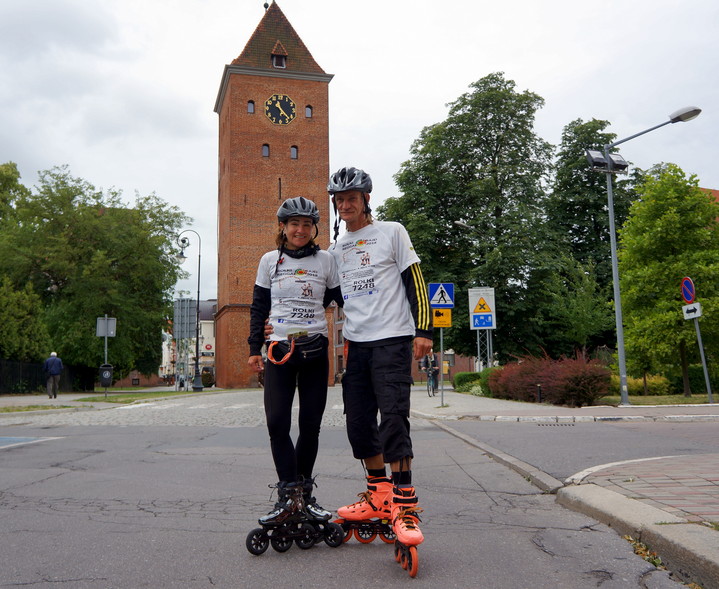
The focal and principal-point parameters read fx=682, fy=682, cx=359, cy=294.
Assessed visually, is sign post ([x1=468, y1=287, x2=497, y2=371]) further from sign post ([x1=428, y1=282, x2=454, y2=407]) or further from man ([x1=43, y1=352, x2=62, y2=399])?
man ([x1=43, y1=352, x2=62, y2=399])

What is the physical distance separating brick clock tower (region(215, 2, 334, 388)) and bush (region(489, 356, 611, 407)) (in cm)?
3207

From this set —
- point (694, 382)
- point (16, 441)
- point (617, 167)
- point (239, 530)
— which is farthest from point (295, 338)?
point (694, 382)

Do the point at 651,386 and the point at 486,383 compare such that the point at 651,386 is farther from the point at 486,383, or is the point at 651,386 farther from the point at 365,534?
the point at 365,534

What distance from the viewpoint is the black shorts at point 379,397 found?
361 cm

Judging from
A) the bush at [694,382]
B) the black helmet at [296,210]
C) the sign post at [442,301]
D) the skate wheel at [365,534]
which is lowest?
the skate wheel at [365,534]

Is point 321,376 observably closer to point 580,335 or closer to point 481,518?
point 481,518

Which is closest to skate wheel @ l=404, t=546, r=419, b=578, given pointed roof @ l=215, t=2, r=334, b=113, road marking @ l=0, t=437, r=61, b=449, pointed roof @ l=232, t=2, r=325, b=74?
road marking @ l=0, t=437, r=61, b=449

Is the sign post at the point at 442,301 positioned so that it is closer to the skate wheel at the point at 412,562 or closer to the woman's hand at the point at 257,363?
the woman's hand at the point at 257,363

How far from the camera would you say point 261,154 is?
51156 millimetres

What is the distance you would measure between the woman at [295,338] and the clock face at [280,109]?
4945cm

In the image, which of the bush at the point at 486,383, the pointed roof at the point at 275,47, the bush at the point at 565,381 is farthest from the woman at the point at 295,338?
the pointed roof at the point at 275,47

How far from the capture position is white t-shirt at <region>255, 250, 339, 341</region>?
3971mm

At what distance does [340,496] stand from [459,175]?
29.8 m

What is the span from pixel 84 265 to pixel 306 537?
35930 mm
